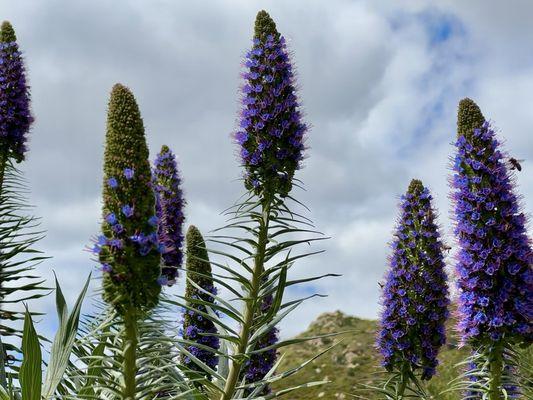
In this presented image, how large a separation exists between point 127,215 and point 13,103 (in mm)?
6908

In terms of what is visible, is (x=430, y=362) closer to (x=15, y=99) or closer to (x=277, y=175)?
(x=277, y=175)

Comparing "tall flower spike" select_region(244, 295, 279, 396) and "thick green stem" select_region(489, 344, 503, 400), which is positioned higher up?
"tall flower spike" select_region(244, 295, 279, 396)

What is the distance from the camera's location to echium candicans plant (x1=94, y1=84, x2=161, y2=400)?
412 cm

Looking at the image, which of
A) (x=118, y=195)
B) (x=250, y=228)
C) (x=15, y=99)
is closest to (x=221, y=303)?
(x=250, y=228)

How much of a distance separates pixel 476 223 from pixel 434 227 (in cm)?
144

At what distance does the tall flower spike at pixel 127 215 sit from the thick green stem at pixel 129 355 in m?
0.16

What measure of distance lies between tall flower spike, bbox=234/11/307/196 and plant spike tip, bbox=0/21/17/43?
5.72 meters


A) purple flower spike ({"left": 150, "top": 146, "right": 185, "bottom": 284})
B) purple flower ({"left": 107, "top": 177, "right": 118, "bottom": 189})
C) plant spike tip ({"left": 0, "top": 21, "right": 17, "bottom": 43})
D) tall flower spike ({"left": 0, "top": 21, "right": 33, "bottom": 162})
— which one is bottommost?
purple flower ({"left": 107, "top": 177, "right": 118, "bottom": 189})

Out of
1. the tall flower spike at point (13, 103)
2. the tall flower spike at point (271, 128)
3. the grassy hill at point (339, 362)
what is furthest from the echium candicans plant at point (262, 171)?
the grassy hill at point (339, 362)

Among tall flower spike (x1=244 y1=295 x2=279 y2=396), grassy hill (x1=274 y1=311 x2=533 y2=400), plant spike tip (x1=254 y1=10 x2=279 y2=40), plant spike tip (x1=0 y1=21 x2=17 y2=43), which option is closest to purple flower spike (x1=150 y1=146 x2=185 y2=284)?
tall flower spike (x1=244 y1=295 x2=279 y2=396)

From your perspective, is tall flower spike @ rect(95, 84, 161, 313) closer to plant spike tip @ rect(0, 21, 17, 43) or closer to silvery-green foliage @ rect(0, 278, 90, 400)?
silvery-green foliage @ rect(0, 278, 90, 400)

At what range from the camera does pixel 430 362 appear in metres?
8.99

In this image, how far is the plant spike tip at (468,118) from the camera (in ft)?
28.1

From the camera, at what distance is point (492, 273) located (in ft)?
25.1
